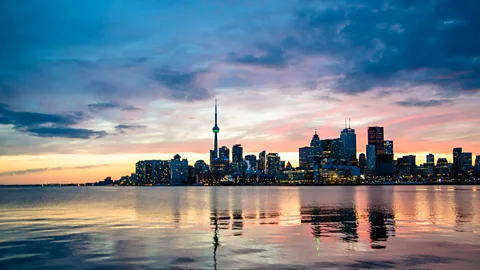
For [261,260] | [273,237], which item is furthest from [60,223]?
[261,260]

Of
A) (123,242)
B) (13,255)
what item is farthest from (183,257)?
(13,255)

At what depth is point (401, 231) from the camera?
44688 mm

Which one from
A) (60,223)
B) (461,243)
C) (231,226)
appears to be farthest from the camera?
(60,223)

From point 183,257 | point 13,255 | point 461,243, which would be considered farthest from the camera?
point 461,243

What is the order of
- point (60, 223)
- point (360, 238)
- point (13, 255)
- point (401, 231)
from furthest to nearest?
point (60, 223)
point (401, 231)
point (360, 238)
point (13, 255)

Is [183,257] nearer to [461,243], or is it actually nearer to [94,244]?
[94,244]

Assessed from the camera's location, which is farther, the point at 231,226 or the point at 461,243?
the point at 231,226

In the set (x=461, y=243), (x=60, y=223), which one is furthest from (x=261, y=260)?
(x=60, y=223)

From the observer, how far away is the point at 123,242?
38375mm

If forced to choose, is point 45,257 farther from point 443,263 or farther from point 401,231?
point 401,231

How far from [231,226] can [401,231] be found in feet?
58.7

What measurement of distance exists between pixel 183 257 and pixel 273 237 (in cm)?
1203

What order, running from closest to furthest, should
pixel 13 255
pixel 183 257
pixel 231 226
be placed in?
1. pixel 183 257
2. pixel 13 255
3. pixel 231 226

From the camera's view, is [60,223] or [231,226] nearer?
[231,226]
